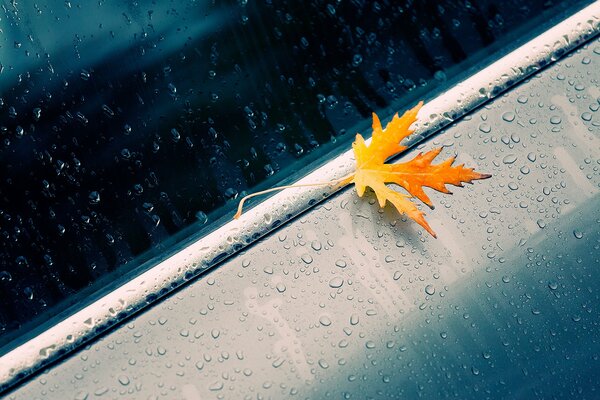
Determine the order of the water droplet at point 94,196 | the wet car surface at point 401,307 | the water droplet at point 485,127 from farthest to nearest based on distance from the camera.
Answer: the water droplet at point 94,196, the water droplet at point 485,127, the wet car surface at point 401,307

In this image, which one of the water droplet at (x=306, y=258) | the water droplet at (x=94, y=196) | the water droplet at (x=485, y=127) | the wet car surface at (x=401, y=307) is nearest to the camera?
the wet car surface at (x=401, y=307)

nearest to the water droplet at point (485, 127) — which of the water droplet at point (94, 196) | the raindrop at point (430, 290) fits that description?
the raindrop at point (430, 290)

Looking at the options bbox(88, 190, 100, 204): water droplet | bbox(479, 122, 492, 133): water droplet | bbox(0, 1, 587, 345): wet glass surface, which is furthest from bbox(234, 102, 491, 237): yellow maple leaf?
bbox(88, 190, 100, 204): water droplet

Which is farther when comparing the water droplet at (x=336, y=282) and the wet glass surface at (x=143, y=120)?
the wet glass surface at (x=143, y=120)

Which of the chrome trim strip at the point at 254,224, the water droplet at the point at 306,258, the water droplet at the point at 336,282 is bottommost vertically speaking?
the water droplet at the point at 336,282

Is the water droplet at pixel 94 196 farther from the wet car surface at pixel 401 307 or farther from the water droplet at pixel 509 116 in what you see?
the water droplet at pixel 509 116

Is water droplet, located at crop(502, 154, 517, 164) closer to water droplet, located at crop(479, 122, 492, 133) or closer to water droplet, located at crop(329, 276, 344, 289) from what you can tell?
water droplet, located at crop(479, 122, 492, 133)

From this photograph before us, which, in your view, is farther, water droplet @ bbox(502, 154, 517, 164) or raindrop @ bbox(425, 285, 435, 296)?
water droplet @ bbox(502, 154, 517, 164)

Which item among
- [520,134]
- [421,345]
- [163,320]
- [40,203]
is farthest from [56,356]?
[520,134]
